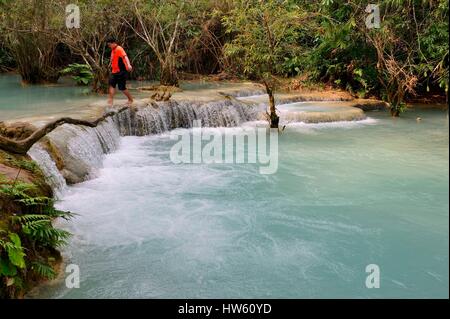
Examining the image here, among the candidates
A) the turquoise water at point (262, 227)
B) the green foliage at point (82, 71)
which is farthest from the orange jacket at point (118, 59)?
the green foliage at point (82, 71)

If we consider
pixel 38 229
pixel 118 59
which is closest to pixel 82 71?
pixel 118 59

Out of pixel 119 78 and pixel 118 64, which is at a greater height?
pixel 118 64

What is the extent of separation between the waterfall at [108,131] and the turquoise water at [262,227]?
0.31m

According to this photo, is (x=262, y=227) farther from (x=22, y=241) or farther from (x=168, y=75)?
(x=168, y=75)

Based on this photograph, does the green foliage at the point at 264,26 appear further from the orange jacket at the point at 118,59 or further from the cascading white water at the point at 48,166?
the cascading white water at the point at 48,166

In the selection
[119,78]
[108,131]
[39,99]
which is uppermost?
[119,78]

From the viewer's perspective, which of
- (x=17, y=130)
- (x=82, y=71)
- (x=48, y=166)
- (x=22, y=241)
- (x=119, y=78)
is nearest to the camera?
(x=22, y=241)

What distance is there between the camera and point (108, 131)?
35.4ft

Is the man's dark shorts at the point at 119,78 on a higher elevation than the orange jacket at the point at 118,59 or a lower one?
lower

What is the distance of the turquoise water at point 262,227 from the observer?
499cm

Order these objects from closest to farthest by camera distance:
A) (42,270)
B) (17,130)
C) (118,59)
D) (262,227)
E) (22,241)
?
1. (42,270)
2. (22,241)
3. (262,227)
4. (17,130)
5. (118,59)

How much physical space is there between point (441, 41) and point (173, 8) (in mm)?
7976

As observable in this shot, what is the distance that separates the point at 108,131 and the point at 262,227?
17.9ft
